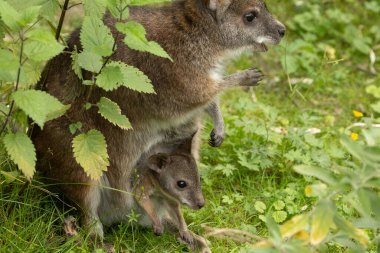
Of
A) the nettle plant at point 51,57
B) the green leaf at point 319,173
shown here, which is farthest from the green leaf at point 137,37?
the green leaf at point 319,173

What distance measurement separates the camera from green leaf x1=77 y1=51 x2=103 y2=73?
13.9 ft

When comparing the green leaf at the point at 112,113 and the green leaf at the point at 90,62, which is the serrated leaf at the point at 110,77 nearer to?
the green leaf at the point at 90,62

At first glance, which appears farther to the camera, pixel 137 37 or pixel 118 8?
pixel 118 8

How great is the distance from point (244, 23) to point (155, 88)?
0.80m

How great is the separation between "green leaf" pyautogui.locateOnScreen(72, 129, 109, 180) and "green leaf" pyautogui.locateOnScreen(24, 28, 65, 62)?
0.74 m

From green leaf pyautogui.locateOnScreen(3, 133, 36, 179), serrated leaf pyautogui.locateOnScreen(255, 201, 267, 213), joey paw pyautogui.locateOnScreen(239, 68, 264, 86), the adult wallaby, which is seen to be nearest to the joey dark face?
the adult wallaby

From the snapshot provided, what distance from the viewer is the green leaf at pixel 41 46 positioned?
3820 millimetres

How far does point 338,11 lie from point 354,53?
1.89ft

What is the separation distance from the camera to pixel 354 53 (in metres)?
8.22

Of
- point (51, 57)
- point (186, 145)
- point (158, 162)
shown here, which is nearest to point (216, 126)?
point (186, 145)

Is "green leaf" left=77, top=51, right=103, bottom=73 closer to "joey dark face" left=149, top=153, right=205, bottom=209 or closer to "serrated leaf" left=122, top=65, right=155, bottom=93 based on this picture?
"serrated leaf" left=122, top=65, right=155, bottom=93

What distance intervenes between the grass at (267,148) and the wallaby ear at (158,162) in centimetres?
42

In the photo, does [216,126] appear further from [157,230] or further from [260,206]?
[157,230]

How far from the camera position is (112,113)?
14.3 feet
